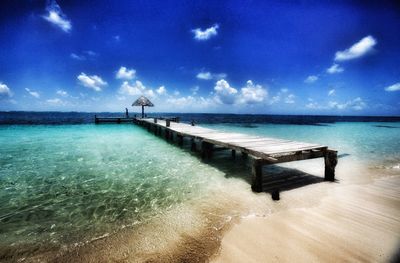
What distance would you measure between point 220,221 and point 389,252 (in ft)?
9.09

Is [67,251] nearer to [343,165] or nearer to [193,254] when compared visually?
[193,254]

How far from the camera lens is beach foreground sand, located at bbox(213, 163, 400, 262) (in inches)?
131

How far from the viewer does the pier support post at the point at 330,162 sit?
6795 mm

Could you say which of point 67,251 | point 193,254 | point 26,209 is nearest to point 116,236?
point 67,251

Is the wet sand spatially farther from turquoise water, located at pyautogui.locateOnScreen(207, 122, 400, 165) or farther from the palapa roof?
the palapa roof

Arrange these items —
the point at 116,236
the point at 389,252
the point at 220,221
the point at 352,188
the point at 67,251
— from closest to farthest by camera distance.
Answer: the point at 389,252 → the point at 67,251 → the point at 116,236 → the point at 220,221 → the point at 352,188

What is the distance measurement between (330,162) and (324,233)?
3700 mm

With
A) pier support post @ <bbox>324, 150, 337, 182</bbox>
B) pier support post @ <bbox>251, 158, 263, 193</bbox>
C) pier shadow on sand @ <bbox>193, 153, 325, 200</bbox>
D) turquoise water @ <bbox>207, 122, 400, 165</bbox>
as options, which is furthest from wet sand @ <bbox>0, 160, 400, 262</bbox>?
turquoise water @ <bbox>207, 122, 400, 165</bbox>

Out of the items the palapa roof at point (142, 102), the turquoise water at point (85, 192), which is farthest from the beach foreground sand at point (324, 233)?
the palapa roof at point (142, 102)

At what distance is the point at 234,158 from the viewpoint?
10961mm

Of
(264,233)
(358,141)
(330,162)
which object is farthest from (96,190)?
(358,141)

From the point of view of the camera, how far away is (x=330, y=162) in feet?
22.8

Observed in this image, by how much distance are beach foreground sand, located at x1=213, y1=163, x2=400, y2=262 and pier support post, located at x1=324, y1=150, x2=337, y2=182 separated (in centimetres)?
131

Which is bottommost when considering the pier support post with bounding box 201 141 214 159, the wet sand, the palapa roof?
the wet sand
